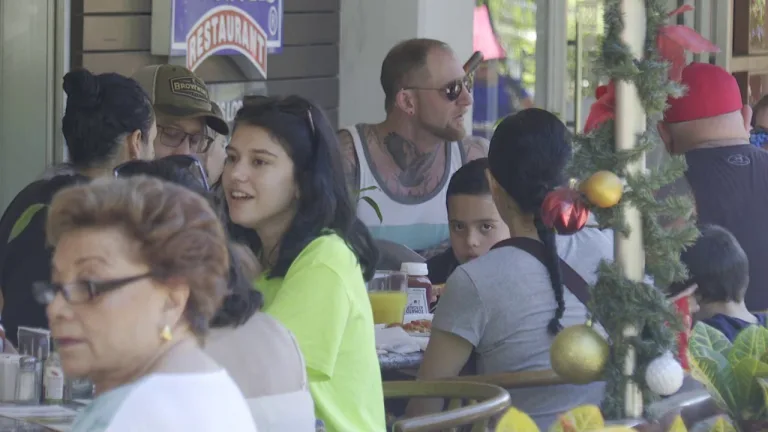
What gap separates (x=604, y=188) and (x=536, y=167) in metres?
1.01

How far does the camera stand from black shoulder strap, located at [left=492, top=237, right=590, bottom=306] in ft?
10.7

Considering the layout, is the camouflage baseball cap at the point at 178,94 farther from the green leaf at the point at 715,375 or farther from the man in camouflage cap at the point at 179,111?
the green leaf at the point at 715,375

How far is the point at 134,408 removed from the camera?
1.67 metres

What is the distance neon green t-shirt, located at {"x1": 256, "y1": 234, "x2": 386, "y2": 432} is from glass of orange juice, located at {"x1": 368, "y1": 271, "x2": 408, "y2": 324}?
1153 millimetres

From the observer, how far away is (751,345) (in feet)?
7.17

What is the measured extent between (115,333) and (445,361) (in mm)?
1632

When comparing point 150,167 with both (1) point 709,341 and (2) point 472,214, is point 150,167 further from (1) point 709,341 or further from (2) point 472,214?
(2) point 472,214

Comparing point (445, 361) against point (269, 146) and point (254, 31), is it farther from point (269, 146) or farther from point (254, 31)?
point (254, 31)

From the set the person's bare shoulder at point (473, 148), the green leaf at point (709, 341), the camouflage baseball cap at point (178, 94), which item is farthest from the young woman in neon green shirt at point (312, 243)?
the person's bare shoulder at point (473, 148)

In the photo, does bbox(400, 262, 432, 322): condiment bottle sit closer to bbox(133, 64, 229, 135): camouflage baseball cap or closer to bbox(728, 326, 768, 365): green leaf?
bbox(133, 64, 229, 135): camouflage baseball cap

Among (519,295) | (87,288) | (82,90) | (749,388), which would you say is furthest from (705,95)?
(87,288)

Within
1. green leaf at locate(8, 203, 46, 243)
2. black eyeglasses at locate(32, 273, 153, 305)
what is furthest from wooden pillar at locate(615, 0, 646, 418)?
green leaf at locate(8, 203, 46, 243)

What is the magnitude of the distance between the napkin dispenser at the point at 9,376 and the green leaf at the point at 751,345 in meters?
1.59

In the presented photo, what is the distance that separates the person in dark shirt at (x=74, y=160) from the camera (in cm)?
343
